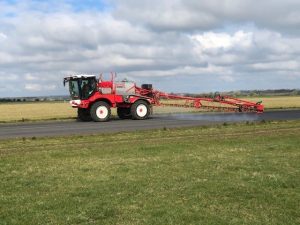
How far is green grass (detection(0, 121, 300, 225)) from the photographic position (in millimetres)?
6777

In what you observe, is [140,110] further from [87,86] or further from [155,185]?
[155,185]

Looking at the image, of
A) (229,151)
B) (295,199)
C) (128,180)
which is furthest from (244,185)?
(229,151)

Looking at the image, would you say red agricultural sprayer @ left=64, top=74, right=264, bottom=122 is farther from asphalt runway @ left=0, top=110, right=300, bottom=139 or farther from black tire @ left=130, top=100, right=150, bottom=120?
asphalt runway @ left=0, top=110, right=300, bottom=139

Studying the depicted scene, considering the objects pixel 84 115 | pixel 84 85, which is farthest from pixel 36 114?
pixel 84 85

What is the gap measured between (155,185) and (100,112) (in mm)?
23064

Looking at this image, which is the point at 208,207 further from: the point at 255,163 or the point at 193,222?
the point at 255,163

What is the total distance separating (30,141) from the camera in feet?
62.1

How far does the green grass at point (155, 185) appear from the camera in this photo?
678cm

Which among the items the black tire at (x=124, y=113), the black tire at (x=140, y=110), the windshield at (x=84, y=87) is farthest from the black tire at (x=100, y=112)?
the black tire at (x=124, y=113)

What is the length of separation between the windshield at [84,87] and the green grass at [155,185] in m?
17.7

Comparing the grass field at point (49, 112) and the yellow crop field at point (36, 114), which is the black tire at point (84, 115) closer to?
the grass field at point (49, 112)

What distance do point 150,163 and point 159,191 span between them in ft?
10.5

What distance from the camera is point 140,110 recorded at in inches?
1294

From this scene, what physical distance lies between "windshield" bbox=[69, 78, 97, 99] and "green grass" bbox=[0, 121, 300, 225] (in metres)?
17.7
